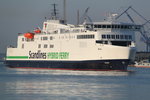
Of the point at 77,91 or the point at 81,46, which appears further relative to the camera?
the point at 81,46

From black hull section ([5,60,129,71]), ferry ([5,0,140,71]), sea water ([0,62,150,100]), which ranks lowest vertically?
sea water ([0,62,150,100])

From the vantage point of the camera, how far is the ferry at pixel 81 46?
8012 centimetres

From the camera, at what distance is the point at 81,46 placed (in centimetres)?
8381

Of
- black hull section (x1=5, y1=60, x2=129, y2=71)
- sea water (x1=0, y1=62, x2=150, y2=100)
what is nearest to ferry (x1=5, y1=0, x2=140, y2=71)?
black hull section (x1=5, y1=60, x2=129, y2=71)

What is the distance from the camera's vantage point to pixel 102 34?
81.8m

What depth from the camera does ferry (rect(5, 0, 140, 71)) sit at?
80.1m

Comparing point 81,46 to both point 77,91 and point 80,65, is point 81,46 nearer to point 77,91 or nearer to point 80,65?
point 80,65

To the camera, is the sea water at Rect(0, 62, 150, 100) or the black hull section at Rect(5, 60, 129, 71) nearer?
the sea water at Rect(0, 62, 150, 100)

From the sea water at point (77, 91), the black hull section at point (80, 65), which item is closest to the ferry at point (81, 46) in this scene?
the black hull section at point (80, 65)

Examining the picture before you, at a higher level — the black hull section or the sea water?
the black hull section

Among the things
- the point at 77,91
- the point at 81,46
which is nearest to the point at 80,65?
the point at 81,46

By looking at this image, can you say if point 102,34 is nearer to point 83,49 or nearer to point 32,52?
point 83,49

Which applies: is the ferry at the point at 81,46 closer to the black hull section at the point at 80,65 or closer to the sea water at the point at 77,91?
the black hull section at the point at 80,65

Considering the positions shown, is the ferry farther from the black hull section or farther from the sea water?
the sea water
